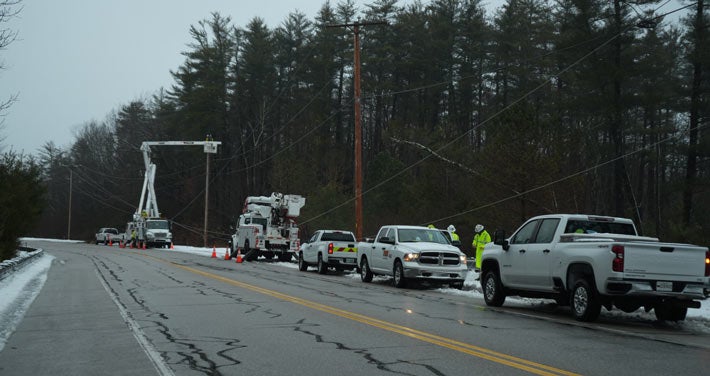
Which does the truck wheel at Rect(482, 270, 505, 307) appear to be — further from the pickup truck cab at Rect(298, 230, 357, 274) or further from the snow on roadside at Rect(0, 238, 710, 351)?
the pickup truck cab at Rect(298, 230, 357, 274)

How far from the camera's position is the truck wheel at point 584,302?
41.5 feet

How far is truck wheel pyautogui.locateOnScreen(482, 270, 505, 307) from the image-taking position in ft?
51.4

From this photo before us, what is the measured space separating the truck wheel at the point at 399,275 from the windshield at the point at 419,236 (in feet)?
2.64

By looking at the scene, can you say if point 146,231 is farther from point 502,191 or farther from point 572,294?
point 572,294

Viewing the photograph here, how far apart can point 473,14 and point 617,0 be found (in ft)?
65.3

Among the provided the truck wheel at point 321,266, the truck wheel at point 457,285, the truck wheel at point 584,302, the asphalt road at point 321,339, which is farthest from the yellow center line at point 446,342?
the truck wheel at point 321,266

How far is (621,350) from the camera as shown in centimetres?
959

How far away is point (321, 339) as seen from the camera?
34.0 ft

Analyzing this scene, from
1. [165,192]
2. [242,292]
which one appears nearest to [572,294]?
[242,292]

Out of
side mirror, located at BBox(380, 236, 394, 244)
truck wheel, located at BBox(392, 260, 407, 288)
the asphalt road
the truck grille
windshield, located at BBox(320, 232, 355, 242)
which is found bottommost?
the asphalt road

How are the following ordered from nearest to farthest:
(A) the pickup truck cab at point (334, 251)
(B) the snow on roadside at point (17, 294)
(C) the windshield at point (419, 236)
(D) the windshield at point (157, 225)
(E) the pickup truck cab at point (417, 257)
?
(B) the snow on roadside at point (17, 294), (E) the pickup truck cab at point (417, 257), (C) the windshield at point (419, 236), (A) the pickup truck cab at point (334, 251), (D) the windshield at point (157, 225)

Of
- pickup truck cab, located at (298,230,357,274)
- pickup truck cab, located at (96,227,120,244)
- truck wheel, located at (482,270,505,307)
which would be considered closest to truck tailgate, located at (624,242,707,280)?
truck wheel, located at (482,270,505,307)

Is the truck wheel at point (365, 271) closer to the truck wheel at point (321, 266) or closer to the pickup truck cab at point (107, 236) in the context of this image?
the truck wheel at point (321, 266)

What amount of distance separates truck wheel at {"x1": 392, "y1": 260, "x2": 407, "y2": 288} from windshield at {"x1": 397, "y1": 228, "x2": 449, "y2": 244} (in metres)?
0.81
